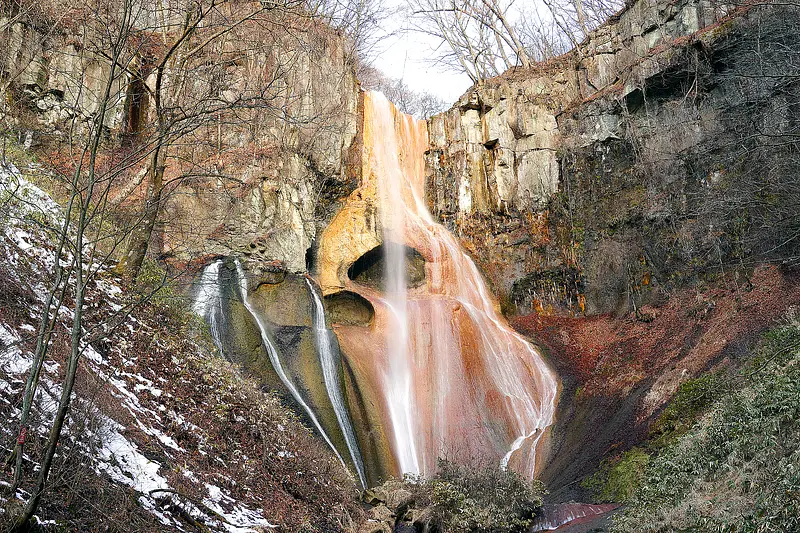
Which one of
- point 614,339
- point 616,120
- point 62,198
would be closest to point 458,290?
point 614,339

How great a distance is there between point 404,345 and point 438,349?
3.66 feet

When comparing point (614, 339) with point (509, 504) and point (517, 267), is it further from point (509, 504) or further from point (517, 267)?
point (509, 504)

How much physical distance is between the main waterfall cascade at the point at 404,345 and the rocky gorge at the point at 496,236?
0.25ft

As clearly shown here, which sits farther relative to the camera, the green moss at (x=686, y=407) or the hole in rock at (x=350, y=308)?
the hole in rock at (x=350, y=308)

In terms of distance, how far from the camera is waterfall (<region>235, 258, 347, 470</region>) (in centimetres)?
1489

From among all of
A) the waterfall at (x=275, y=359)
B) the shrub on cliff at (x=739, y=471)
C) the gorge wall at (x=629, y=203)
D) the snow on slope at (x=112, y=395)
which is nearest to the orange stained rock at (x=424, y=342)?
the gorge wall at (x=629, y=203)

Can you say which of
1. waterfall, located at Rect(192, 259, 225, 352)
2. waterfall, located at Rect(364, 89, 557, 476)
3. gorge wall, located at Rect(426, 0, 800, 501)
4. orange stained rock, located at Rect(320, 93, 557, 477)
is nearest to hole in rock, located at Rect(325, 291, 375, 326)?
orange stained rock, located at Rect(320, 93, 557, 477)

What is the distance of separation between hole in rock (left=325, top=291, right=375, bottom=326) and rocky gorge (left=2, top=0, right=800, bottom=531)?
0.08 meters

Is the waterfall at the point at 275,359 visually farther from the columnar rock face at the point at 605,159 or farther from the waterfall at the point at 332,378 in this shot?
the columnar rock face at the point at 605,159

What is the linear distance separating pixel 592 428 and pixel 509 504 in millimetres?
5410

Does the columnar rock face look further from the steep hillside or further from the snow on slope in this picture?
the snow on slope

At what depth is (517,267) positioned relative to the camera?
81.7ft

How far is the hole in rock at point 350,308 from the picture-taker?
69.8ft

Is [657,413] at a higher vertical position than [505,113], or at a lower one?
lower
